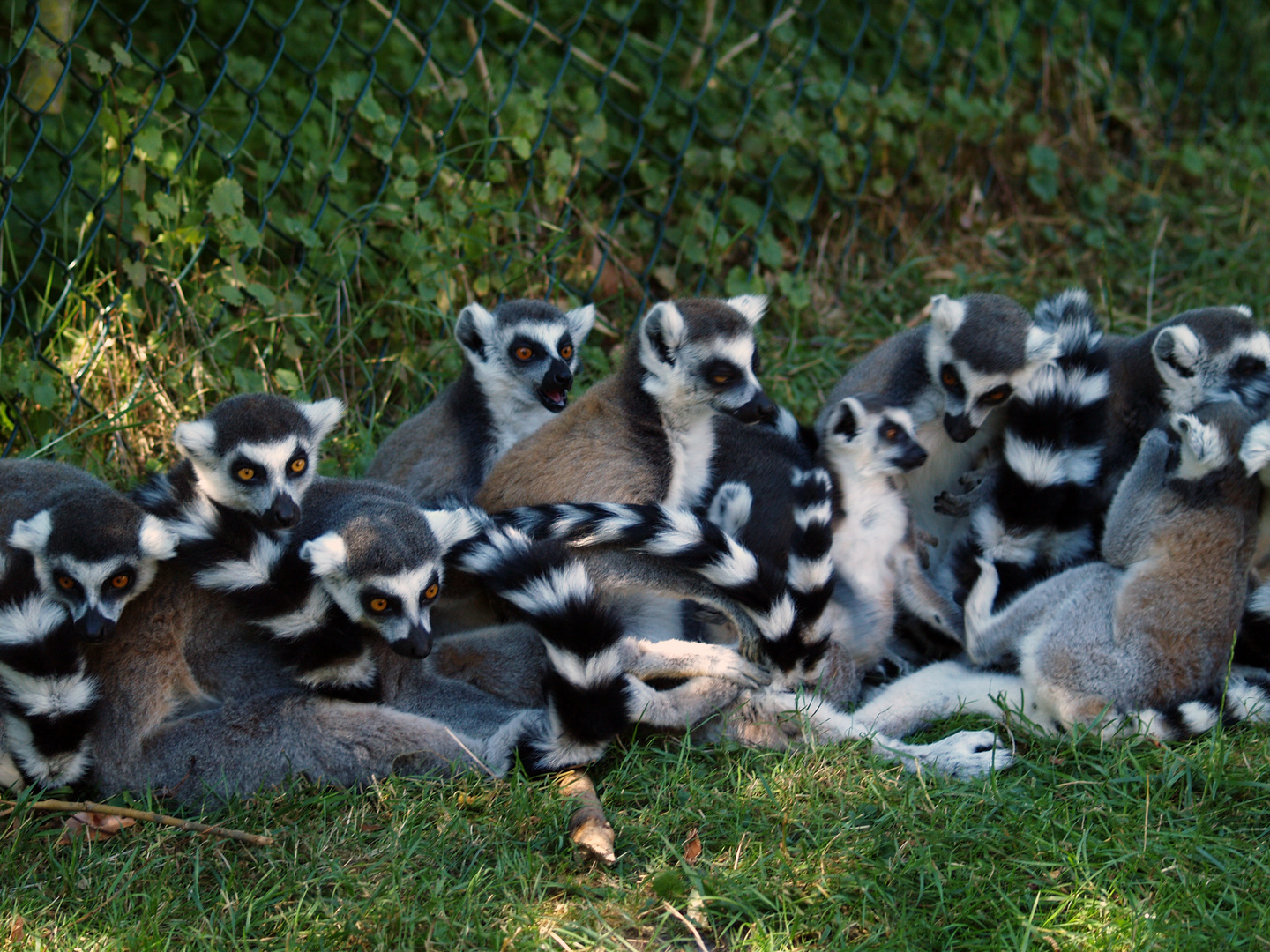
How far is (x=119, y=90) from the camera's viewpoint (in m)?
4.17

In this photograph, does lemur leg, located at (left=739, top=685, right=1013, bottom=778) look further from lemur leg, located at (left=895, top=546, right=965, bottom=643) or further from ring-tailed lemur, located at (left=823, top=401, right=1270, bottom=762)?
lemur leg, located at (left=895, top=546, right=965, bottom=643)

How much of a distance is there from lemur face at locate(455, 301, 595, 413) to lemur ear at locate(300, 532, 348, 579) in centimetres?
124

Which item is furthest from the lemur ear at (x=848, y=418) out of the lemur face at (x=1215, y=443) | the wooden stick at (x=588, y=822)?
the wooden stick at (x=588, y=822)

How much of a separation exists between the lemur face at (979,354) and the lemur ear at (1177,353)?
0.34 meters

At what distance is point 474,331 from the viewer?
3941mm

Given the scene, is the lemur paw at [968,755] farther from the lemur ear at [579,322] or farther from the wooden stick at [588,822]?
the lemur ear at [579,322]

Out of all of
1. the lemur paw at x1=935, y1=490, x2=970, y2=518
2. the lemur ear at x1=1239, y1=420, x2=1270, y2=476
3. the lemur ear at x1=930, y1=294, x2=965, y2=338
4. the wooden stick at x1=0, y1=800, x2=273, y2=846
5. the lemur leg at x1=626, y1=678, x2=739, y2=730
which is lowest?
the wooden stick at x1=0, y1=800, x2=273, y2=846

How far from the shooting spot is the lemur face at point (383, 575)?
274 cm

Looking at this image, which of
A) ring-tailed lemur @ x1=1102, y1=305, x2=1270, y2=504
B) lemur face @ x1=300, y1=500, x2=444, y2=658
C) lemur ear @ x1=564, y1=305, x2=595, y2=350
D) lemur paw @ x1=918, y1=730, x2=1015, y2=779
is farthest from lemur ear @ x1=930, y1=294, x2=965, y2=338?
lemur face @ x1=300, y1=500, x2=444, y2=658

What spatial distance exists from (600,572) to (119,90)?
8.77ft

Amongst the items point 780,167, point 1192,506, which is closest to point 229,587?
point 1192,506

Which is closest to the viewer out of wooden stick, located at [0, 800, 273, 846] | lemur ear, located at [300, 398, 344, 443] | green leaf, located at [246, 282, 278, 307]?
wooden stick, located at [0, 800, 273, 846]

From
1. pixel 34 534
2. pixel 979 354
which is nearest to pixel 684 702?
pixel 979 354

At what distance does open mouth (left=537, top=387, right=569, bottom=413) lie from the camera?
3.81 metres
